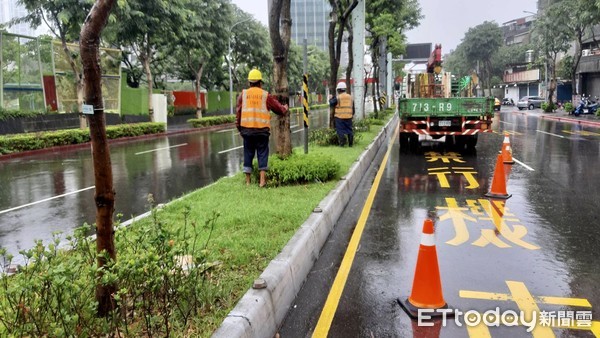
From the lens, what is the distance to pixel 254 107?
25.4 ft

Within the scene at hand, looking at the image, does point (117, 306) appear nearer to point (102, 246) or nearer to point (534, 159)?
point (102, 246)

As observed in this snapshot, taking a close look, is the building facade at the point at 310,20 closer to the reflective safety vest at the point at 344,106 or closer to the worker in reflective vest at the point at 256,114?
the reflective safety vest at the point at 344,106

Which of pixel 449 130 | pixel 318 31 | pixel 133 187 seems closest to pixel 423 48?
pixel 318 31

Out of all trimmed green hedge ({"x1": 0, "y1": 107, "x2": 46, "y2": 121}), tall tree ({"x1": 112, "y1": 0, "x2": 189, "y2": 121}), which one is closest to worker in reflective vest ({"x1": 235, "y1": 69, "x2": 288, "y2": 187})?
tall tree ({"x1": 112, "y1": 0, "x2": 189, "y2": 121})

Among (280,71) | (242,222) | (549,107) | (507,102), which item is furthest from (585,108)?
(507,102)

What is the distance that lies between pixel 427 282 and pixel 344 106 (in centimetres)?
953

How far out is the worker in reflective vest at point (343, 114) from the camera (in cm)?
1297

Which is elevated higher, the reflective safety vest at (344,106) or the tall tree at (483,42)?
the tall tree at (483,42)

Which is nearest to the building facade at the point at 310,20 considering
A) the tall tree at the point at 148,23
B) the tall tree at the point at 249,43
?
the tall tree at the point at 249,43

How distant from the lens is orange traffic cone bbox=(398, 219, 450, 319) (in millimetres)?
3781

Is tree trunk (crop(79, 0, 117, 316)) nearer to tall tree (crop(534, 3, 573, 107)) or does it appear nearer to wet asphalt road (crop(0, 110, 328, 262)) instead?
wet asphalt road (crop(0, 110, 328, 262))

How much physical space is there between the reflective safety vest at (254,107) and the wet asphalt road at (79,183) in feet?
6.84

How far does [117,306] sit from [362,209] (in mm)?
4685

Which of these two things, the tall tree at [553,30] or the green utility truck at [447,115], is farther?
the tall tree at [553,30]
